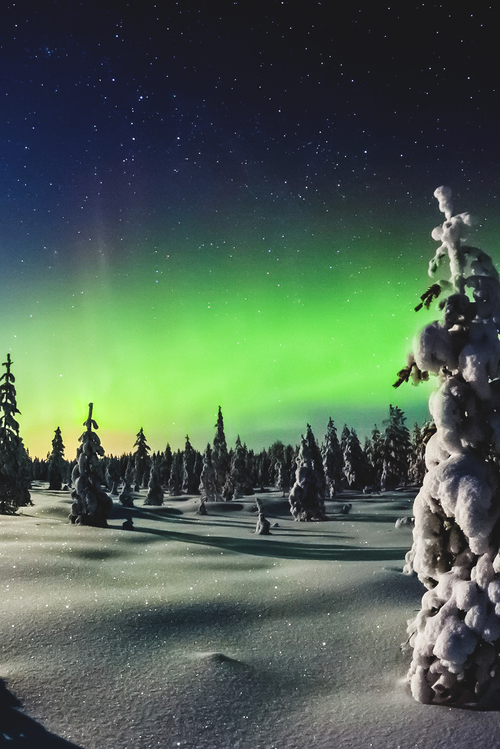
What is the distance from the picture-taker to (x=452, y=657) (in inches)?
215

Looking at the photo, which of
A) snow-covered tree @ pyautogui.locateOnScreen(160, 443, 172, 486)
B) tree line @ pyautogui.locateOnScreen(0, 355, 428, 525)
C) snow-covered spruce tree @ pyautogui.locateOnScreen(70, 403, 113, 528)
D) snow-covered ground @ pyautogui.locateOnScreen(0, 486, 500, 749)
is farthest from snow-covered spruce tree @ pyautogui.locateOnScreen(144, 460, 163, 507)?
snow-covered tree @ pyautogui.locateOnScreen(160, 443, 172, 486)

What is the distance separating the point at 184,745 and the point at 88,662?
2443 millimetres

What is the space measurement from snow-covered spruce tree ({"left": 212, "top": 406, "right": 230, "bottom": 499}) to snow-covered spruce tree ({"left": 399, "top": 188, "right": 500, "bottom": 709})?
197ft

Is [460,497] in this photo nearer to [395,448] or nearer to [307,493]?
[307,493]

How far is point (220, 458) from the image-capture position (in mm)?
70250

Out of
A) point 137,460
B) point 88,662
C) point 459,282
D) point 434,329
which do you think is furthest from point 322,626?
point 137,460

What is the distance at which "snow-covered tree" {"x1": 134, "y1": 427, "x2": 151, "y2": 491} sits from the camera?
284 ft

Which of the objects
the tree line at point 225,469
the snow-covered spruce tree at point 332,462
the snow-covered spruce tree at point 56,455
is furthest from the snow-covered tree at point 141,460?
the snow-covered spruce tree at point 332,462

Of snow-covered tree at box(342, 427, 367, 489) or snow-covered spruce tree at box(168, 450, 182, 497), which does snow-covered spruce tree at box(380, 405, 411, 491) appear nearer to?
snow-covered tree at box(342, 427, 367, 489)

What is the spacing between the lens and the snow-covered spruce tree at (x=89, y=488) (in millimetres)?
24031

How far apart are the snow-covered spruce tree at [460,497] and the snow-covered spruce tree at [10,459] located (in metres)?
29.7

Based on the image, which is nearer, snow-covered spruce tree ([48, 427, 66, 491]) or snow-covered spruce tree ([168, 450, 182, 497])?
snow-covered spruce tree ([48, 427, 66, 491])

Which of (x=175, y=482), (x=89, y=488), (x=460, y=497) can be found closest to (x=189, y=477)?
(x=175, y=482)

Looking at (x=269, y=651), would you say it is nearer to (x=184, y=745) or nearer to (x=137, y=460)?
(x=184, y=745)
